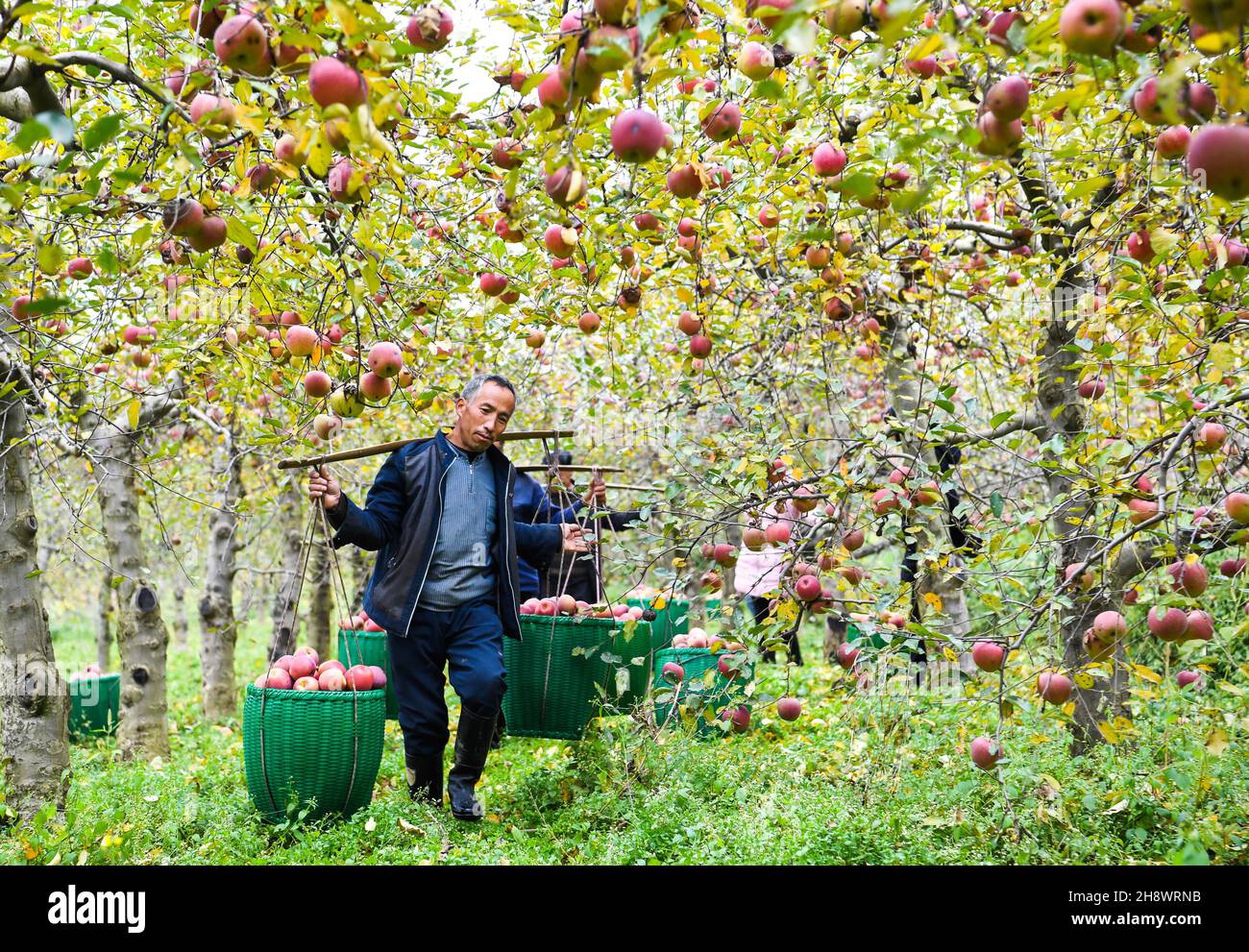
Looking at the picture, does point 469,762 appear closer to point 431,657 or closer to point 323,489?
point 431,657

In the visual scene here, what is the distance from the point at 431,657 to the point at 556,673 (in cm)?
50

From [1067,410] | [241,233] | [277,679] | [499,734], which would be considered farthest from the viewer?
[499,734]

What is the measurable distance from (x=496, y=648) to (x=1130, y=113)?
9.08ft

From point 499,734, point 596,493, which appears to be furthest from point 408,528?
point 499,734

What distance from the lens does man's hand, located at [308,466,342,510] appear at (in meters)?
3.47

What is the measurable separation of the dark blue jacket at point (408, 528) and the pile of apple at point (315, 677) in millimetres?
228

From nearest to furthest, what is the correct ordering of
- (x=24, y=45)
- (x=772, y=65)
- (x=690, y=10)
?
(x=24, y=45) → (x=690, y=10) → (x=772, y=65)

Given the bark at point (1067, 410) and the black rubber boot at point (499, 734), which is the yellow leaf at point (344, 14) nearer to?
the bark at point (1067, 410)

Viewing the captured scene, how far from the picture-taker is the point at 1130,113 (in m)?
2.44

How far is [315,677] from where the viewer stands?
3902 millimetres

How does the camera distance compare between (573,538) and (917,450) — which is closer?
(917,450)
